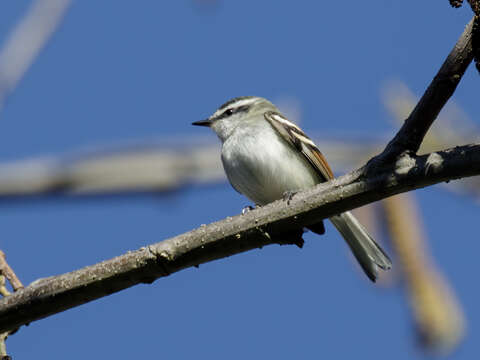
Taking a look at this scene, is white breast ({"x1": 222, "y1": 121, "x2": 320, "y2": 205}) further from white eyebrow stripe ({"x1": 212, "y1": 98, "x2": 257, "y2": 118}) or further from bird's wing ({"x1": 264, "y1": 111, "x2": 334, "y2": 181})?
white eyebrow stripe ({"x1": 212, "y1": 98, "x2": 257, "y2": 118})

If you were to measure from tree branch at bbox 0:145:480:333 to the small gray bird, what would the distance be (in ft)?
8.15

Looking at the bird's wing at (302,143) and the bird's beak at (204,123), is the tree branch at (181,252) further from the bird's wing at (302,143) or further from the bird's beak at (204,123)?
the bird's beak at (204,123)

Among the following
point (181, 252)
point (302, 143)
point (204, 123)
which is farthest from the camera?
point (204, 123)

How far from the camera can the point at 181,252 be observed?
9.77 ft

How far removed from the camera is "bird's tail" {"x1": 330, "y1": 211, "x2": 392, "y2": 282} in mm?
5371

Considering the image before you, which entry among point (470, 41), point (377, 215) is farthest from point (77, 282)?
point (377, 215)

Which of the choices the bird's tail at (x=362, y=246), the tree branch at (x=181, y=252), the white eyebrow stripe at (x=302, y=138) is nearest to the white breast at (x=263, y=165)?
the white eyebrow stripe at (x=302, y=138)

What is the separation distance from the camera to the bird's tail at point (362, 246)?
17.6 feet

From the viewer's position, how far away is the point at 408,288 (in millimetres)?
5027

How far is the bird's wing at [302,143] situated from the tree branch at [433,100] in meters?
2.90

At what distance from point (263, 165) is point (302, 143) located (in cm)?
51

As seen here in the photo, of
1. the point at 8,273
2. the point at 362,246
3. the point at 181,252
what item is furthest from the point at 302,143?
the point at 8,273

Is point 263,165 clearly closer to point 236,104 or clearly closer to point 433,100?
point 236,104

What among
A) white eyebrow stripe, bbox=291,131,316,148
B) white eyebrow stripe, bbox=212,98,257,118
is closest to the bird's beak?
white eyebrow stripe, bbox=212,98,257,118
